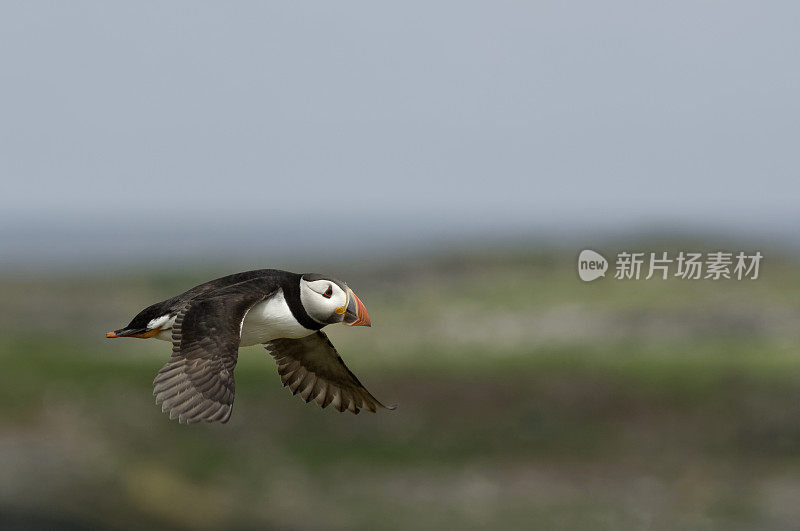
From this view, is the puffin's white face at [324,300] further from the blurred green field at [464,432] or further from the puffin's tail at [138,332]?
the blurred green field at [464,432]

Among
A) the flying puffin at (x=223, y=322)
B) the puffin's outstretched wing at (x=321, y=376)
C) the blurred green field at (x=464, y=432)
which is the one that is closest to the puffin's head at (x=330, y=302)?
the flying puffin at (x=223, y=322)

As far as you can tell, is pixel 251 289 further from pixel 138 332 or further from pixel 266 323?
pixel 138 332

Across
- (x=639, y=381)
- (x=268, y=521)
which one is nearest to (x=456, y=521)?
(x=268, y=521)

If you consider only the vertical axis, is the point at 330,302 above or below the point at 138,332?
above

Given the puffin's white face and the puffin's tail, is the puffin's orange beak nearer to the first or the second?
the puffin's white face

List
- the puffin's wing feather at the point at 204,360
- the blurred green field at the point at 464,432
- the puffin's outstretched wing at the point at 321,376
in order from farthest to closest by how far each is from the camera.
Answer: the blurred green field at the point at 464,432, the puffin's outstretched wing at the point at 321,376, the puffin's wing feather at the point at 204,360

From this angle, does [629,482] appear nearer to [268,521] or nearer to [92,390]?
[268,521]

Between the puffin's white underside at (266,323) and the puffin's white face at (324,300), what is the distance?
0.19m

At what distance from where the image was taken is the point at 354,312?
31.2 feet

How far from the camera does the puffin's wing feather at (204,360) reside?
28.0 ft

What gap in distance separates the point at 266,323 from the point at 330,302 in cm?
66

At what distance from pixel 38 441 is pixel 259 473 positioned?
9705 mm

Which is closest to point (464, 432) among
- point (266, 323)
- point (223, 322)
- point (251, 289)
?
point (266, 323)

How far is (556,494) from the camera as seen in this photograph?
5109 cm
